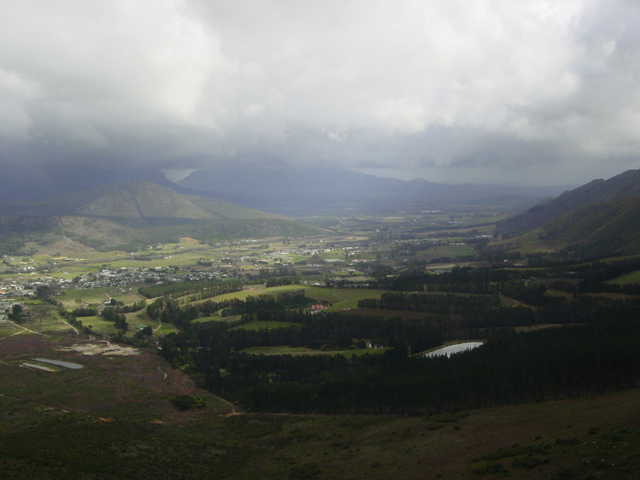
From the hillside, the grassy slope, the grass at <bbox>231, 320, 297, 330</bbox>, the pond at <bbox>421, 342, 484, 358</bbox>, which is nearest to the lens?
the grassy slope

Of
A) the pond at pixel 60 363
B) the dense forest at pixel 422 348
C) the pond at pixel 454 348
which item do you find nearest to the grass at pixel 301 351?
the dense forest at pixel 422 348

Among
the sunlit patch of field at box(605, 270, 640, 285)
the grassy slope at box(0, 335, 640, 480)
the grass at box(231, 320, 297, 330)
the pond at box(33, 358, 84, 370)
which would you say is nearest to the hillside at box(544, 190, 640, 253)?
the sunlit patch of field at box(605, 270, 640, 285)

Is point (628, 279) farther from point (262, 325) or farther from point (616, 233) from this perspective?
point (262, 325)

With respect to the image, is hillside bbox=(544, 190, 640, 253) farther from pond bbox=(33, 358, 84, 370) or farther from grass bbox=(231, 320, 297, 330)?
pond bbox=(33, 358, 84, 370)

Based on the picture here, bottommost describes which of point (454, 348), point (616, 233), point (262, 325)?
point (454, 348)

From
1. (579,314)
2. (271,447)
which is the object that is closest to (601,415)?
(271,447)

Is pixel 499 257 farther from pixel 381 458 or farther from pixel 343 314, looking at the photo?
pixel 381 458

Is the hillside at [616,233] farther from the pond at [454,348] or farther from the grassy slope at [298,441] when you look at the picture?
the grassy slope at [298,441]

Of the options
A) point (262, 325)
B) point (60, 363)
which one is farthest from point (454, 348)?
point (60, 363)

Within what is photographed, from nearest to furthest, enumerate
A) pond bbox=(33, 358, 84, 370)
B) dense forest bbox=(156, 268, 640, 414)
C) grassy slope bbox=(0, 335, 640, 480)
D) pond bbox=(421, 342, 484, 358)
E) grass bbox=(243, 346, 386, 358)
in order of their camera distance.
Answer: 1. grassy slope bbox=(0, 335, 640, 480)
2. dense forest bbox=(156, 268, 640, 414)
3. pond bbox=(33, 358, 84, 370)
4. pond bbox=(421, 342, 484, 358)
5. grass bbox=(243, 346, 386, 358)
